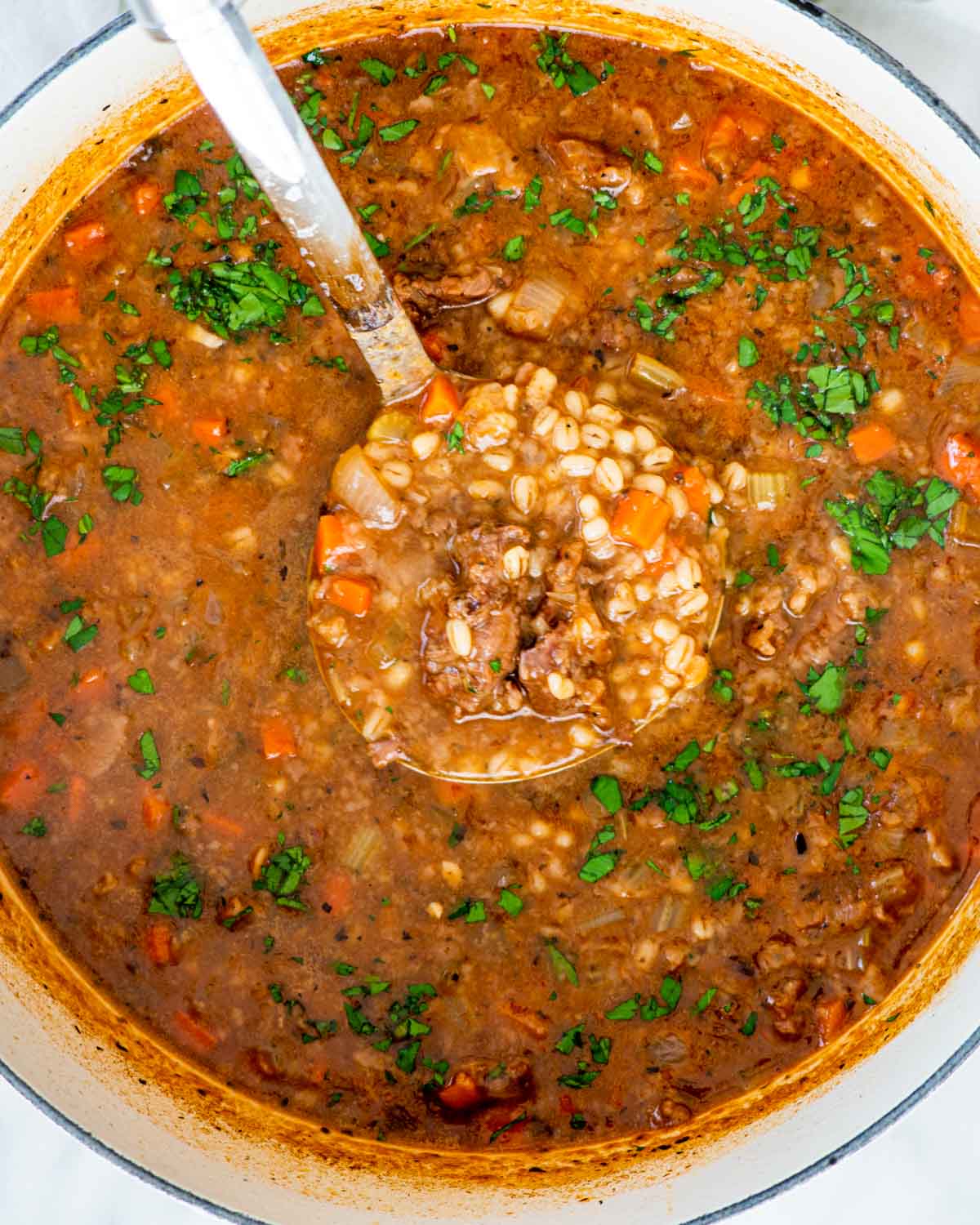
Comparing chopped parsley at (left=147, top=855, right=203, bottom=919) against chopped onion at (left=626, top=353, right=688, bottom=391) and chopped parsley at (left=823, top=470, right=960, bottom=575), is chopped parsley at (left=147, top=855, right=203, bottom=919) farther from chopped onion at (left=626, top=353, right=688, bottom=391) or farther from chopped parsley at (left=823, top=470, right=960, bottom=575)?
chopped parsley at (left=823, top=470, right=960, bottom=575)

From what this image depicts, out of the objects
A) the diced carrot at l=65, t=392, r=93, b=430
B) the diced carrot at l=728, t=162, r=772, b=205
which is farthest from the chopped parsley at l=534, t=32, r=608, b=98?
the diced carrot at l=65, t=392, r=93, b=430

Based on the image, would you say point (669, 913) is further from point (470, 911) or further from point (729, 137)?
point (729, 137)

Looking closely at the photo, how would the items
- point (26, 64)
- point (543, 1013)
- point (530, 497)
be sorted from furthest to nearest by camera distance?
point (26, 64) < point (543, 1013) < point (530, 497)

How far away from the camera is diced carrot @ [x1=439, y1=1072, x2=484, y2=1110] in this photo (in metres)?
3.99

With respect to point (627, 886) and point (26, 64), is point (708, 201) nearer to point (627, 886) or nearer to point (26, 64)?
point (627, 886)

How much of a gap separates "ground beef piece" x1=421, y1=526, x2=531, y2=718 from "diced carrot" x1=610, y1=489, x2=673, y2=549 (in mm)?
296

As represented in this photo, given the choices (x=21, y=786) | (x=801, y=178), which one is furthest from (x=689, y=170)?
(x=21, y=786)

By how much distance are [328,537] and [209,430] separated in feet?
1.78

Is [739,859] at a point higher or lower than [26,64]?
lower

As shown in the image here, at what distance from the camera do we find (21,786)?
3957 mm

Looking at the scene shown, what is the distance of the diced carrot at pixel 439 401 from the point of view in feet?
12.3

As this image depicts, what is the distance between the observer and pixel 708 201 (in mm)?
3945

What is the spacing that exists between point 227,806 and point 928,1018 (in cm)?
246

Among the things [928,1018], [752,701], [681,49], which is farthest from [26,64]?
[928,1018]
